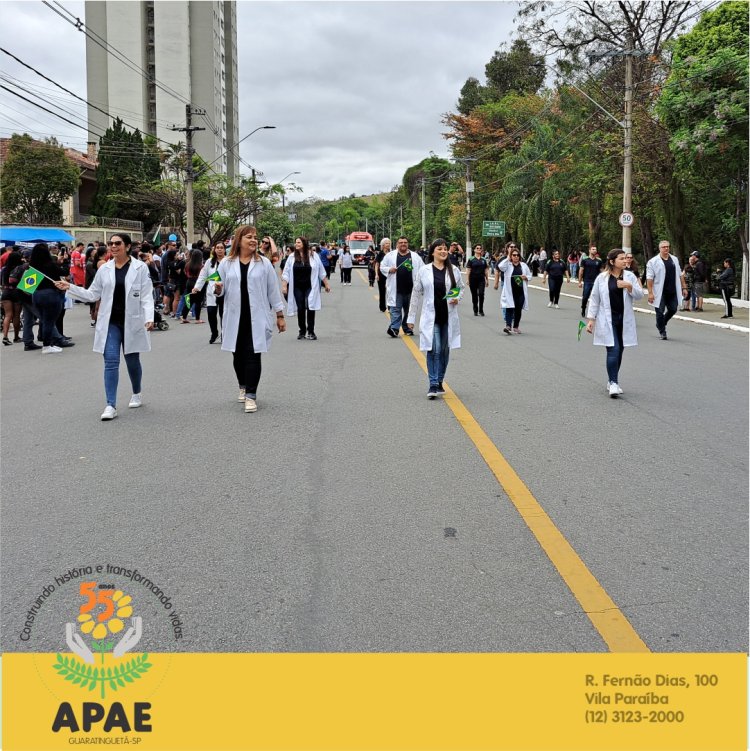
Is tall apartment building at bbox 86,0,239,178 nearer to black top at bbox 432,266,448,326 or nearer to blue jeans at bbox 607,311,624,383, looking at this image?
black top at bbox 432,266,448,326

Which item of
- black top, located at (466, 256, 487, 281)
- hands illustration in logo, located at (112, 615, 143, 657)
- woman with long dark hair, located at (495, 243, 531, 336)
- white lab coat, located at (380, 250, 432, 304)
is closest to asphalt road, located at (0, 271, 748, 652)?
hands illustration in logo, located at (112, 615, 143, 657)

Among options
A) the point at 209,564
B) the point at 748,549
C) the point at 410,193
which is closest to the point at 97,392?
the point at 209,564

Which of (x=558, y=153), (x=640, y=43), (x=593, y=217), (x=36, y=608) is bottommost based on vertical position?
(x=36, y=608)

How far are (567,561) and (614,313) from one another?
232 inches

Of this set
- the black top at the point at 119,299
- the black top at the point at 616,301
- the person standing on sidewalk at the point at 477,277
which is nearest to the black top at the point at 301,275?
the person standing on sidewalk at the point at 477,277

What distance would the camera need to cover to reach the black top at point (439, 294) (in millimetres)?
9773

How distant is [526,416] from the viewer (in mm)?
9000

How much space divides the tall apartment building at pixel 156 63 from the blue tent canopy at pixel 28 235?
56.7 meters

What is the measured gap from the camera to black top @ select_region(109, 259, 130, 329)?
887 centimetres

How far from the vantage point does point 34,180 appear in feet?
184

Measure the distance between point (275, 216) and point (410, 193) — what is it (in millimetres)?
58376

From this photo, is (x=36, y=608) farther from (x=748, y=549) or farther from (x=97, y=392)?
(x=97, y=392)

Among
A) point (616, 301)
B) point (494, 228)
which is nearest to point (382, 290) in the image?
point (616, 301)

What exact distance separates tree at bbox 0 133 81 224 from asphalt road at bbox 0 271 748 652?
49496mm
